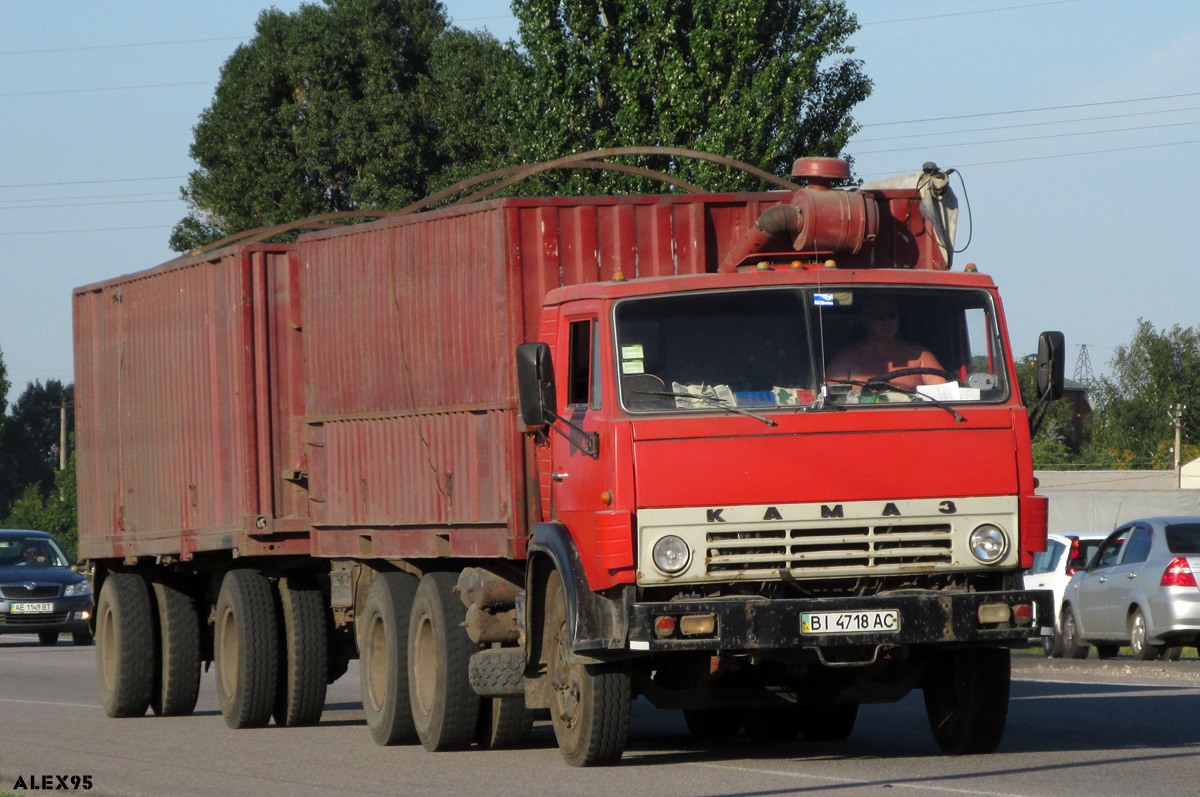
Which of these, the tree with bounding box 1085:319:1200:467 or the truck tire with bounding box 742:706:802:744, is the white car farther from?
the tree with bounding box 1085:319:1200:467

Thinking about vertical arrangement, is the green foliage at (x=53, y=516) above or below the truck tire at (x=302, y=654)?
above

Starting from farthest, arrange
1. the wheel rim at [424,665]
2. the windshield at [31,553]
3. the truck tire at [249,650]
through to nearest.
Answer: the windshield at [31,553], the truck tire at [249,650], the wheel rim at [424,665]

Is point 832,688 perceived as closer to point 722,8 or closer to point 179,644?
point 179,644

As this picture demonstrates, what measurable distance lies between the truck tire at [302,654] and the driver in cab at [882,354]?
5835 mm

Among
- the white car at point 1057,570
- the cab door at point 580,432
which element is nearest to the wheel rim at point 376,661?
the cab door at point 580,432

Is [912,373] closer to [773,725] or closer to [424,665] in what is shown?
[773,725]

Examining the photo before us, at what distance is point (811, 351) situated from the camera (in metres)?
9.54

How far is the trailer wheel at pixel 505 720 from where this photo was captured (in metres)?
11.4

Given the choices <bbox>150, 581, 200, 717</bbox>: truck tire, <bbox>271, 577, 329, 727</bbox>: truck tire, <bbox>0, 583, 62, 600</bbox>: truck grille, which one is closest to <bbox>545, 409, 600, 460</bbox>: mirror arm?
<bbox>271, 577, 329, 727</bbox>: truck tire

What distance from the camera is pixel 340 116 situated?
43031 mm

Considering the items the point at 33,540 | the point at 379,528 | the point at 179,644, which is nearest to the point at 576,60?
the point at 33,540

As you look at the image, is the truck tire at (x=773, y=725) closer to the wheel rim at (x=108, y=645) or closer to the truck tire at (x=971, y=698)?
the truck tire at (x=971, y=698)

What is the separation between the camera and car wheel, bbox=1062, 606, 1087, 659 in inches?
876

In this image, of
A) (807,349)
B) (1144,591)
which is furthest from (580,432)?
(1144,591)
